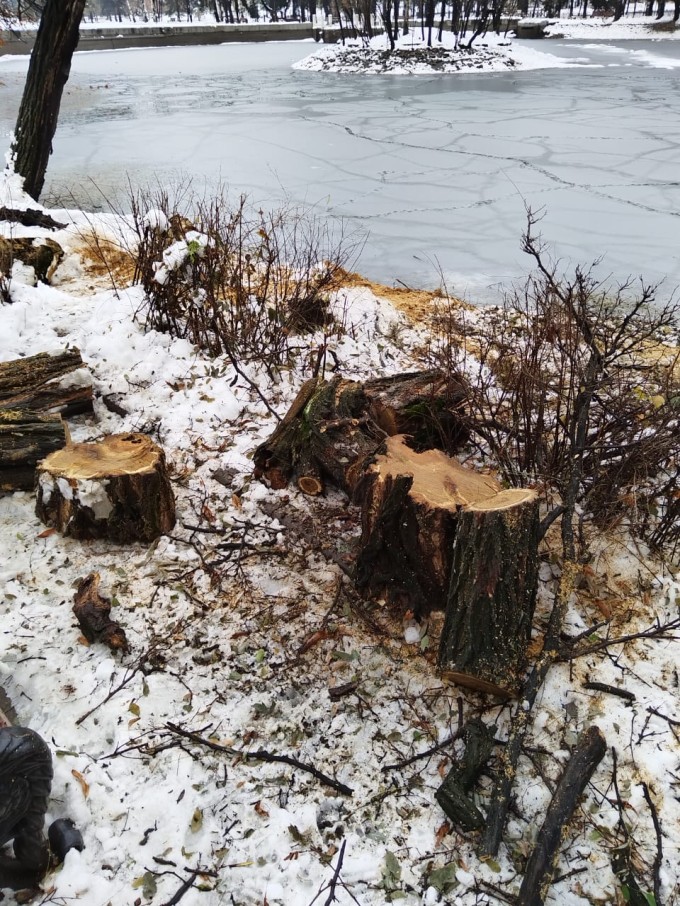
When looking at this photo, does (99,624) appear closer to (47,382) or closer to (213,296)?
(47,382)

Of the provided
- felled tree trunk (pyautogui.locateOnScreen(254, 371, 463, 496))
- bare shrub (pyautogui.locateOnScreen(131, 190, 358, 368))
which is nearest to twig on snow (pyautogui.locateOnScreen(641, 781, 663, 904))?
felled tree trunk (pyautogui.locateOnScreen(254, 371, 463, 496))

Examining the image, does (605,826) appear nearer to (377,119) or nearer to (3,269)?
(3,269)

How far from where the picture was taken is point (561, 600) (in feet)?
7.77

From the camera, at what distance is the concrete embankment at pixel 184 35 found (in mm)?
27719

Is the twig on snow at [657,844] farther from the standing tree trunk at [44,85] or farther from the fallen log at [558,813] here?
the standing tree trunk at [44,85]

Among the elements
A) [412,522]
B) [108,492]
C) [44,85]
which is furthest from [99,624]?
[44,85]

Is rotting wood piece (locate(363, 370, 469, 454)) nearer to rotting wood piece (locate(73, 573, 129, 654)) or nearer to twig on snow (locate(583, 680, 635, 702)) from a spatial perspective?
twig on snow (locate(583, 680, 635, 702))

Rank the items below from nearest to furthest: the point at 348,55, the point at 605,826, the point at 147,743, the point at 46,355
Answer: the point at 605,826 → the point at 147,743 → the point at 46,355 → the point at 348,55

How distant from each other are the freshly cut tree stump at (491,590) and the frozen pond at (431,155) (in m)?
3.59

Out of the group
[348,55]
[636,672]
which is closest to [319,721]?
[636,672]

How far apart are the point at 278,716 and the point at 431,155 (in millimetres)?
8708

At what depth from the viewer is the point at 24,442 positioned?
3.16m

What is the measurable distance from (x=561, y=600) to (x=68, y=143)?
10841mm

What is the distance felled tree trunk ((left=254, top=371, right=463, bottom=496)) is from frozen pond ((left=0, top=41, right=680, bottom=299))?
239cm
